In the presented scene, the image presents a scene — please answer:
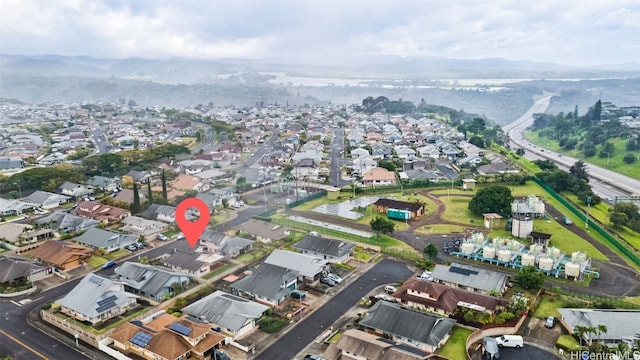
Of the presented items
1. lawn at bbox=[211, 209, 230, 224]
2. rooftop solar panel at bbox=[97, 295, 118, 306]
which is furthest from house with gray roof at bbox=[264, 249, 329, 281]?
lawn at bbox=[211, 209, 230, 224]

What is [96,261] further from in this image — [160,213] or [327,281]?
[327,281]

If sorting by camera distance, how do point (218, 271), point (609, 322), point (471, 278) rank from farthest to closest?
1. point (218, 271)
2. point (471, 278)
3. point (609, 322)

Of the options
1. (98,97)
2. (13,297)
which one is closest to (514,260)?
(13,297)

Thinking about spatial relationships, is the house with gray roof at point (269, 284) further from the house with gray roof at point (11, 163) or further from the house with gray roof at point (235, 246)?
the house with gray roof at point (11, 163)

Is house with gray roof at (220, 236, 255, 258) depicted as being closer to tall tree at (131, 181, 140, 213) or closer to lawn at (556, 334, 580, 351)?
tall tree at (131, 181, 140, 213)

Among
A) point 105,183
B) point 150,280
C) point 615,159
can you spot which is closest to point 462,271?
point 150,280

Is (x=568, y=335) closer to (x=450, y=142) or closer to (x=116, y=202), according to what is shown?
(x=116, y=202)

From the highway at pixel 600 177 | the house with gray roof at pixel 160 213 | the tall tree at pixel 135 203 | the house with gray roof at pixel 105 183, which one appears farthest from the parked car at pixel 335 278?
the highway at pixel 600 177
